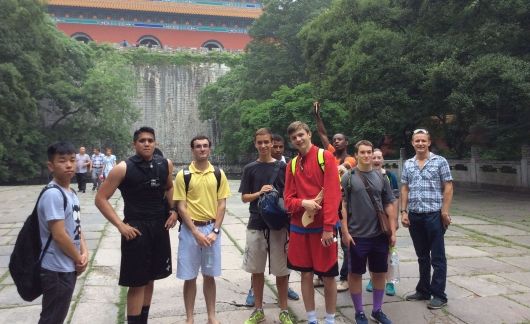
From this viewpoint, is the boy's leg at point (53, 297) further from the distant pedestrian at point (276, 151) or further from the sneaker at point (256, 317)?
the distant pedestrian at point (276, 151)

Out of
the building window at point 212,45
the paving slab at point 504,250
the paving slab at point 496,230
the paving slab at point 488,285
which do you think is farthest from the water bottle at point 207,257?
the building window at point 212,45

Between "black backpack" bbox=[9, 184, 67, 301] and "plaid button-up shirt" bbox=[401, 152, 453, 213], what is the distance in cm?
276

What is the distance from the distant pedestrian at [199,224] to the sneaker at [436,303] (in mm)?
1769

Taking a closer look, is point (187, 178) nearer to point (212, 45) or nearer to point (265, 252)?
point (265, 252)

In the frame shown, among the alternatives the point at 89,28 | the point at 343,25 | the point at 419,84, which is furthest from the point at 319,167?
the point at 89,28

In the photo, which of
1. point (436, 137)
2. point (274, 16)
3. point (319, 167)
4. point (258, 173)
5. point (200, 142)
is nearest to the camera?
point (319, 167)

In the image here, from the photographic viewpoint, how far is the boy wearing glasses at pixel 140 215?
2898 millimetres

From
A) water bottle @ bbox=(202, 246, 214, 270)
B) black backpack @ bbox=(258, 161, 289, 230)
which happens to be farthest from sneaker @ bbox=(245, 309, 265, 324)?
black backpack @ bbox=(258, 161, 289, 230)

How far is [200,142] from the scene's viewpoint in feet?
10.9

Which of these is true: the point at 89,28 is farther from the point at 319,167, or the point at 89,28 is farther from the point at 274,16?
the point at 319,167

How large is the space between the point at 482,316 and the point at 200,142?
2.62 m

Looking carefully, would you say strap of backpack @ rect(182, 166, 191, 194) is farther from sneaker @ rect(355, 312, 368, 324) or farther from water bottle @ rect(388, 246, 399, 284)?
water bottle @ rect(388, 246, 399, 284)

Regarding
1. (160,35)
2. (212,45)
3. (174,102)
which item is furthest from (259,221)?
(212,45)

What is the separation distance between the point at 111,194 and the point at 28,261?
0.61 meters
